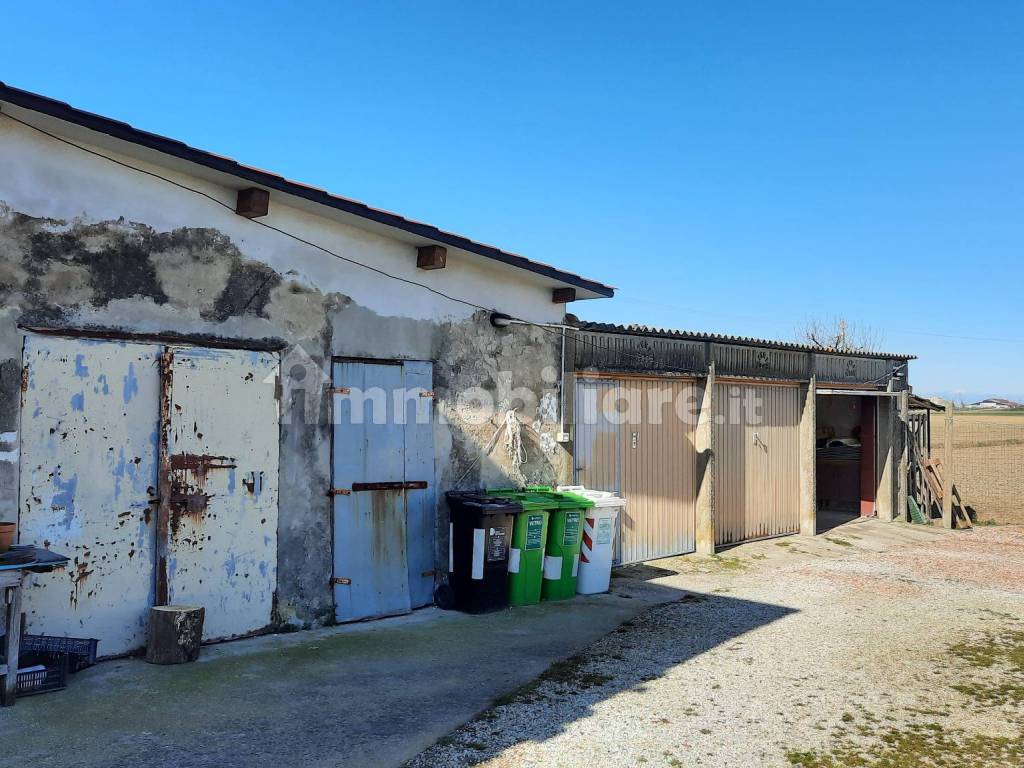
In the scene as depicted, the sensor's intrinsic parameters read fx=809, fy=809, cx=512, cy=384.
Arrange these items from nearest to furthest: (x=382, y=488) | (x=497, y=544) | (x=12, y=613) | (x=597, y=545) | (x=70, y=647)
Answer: (x=12, y=613) < (x=70, y=647) < (x=382, y=488) < (x=497, y=544) < (x=597, y=545)

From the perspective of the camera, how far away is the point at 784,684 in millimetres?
5785

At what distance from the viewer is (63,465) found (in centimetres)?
576

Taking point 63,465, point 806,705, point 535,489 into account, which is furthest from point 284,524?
point 806,705

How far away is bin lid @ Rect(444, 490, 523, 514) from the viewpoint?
303 inches

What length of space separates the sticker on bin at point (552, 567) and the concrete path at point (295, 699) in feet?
3.48

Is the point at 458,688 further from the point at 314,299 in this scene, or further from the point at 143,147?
the point at 143,147

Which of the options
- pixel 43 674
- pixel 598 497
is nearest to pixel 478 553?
pixel 598 497

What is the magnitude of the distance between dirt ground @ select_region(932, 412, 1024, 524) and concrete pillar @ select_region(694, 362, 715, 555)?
8.24 m

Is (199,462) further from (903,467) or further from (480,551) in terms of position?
(903,467)

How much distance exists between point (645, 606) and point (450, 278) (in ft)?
13.0

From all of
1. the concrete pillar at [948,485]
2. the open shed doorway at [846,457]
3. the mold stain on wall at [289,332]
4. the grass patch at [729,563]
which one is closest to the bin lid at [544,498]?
the mold stain on wall at [289,332]

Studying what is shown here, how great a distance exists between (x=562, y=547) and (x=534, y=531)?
459mm

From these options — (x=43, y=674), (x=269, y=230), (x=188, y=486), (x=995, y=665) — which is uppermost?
(x=269, y=230)

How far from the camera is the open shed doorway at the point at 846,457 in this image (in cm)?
1606
